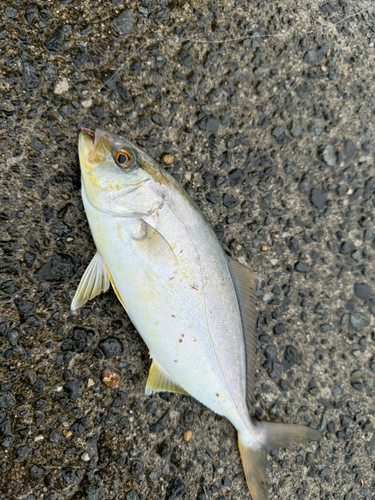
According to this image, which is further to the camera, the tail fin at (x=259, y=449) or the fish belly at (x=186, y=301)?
the tail fin at (x=259, y=449)

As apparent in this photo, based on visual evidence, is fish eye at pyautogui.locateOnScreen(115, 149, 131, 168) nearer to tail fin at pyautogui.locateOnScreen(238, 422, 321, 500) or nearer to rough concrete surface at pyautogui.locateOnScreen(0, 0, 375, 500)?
rough concrete surface at pyautogui.locateOnScreen(0, 0, 375, 500)

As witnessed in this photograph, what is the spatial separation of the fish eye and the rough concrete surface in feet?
1.26

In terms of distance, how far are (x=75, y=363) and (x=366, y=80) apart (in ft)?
8.69

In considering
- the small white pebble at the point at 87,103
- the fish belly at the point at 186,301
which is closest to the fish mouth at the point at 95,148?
the fish belly at the point at 186,301

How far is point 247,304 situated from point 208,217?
0.60 metres

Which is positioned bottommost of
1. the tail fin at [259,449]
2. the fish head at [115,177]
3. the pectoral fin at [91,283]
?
→ the tail fin at [259,449]

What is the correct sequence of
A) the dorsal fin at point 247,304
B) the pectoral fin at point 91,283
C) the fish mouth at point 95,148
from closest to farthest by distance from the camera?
A: the fish mouth at point 95,148 → the pectoral fin at point 91,283 → the dorsal fin at point 247,304

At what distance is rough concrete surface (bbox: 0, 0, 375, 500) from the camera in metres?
2.01

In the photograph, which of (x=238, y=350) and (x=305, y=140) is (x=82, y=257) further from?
(x=305, y=140)

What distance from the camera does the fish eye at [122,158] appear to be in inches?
72.3

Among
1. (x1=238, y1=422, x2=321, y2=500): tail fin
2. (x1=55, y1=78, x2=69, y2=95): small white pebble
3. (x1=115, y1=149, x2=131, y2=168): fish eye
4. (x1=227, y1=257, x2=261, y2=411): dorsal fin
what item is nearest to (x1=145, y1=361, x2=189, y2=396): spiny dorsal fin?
(x1=227, y1=257, x2=261, y2=411): dorsal fin

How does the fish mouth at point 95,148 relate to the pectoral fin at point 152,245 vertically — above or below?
above

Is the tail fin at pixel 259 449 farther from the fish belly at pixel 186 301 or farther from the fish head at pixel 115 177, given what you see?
the fish head at pixel 115 177

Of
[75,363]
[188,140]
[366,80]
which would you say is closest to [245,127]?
[188,140]
